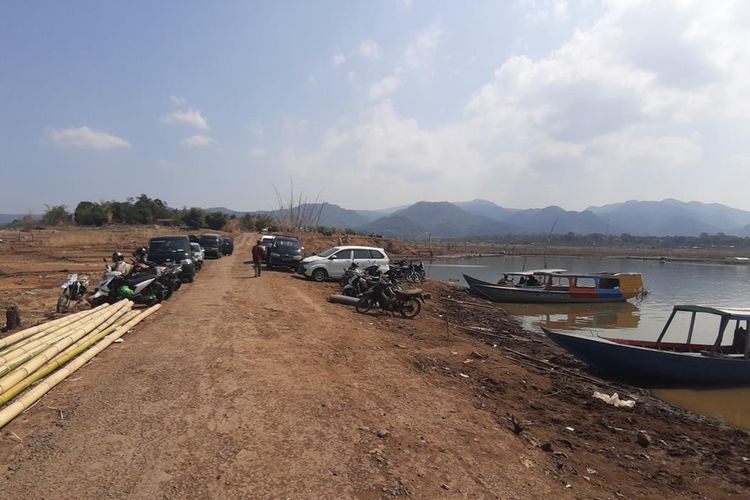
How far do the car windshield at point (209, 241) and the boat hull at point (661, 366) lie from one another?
23527mm

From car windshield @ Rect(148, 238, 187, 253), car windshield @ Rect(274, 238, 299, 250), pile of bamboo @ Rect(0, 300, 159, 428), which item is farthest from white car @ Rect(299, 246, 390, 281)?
pile of bamboo @ Rect(0, 300, 159, 428)

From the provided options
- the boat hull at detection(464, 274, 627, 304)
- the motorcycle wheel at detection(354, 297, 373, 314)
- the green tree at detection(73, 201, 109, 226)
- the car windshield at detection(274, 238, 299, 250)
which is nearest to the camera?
the motorcycle wheel at detection(354, 297, 373, 314)

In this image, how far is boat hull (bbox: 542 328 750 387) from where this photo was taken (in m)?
9.85

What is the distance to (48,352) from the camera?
6031mm

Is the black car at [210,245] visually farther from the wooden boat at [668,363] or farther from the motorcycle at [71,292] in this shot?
the wooden boat at [668,363]

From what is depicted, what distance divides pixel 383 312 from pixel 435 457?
8.86 metres

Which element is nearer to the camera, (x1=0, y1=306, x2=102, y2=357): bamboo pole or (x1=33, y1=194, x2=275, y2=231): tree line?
(x1=0, y1=306, x2=102, y2=357): bamboo pole

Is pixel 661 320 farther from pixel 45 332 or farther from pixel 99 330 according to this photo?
pixel 45 332

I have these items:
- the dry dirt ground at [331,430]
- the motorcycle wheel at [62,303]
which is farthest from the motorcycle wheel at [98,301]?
the dry dirt ground at [331,430]

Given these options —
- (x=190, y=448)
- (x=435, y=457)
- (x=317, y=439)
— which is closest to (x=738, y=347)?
(x=435, y=457)

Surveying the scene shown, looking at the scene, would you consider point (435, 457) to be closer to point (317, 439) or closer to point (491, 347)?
point (317, 439)

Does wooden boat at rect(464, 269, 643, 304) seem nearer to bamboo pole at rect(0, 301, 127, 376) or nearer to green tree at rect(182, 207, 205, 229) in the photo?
bamboo pole at rect(0, 301, 127, 376)

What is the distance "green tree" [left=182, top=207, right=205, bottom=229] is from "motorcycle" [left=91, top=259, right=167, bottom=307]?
47840 mm

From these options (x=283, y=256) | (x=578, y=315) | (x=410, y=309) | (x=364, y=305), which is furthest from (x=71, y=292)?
(x=578, y=315)
